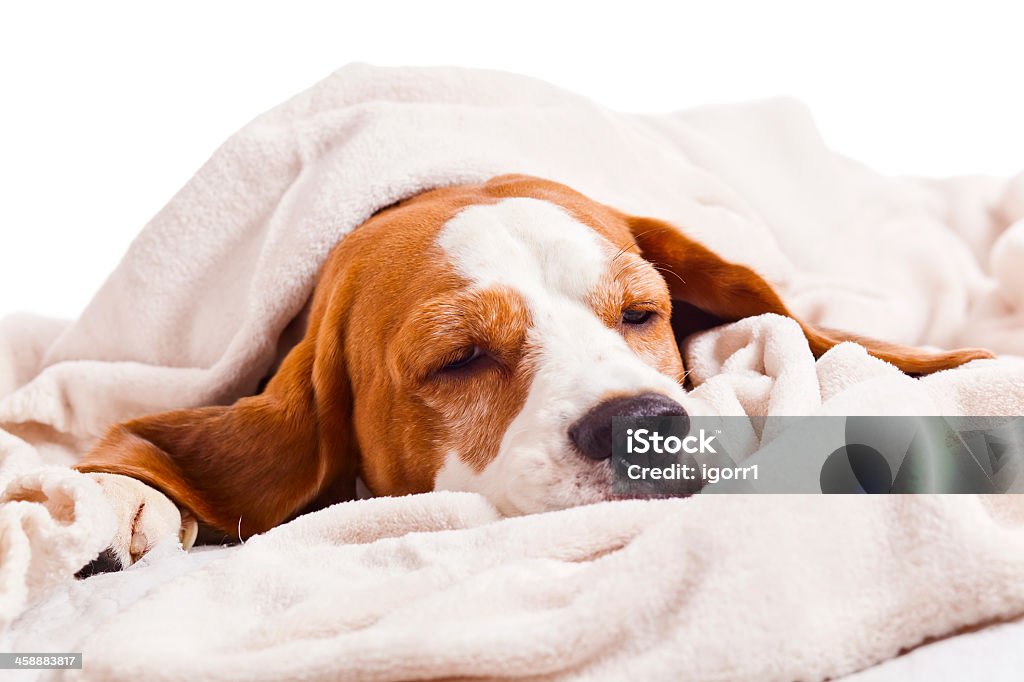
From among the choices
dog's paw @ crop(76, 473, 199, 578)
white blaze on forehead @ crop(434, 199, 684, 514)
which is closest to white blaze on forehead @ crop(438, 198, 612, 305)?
white blaze on forehead @ crop(434, 199, 684, 514)

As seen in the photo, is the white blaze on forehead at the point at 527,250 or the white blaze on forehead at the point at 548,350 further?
the white blaze on forehead at the point at 527,250

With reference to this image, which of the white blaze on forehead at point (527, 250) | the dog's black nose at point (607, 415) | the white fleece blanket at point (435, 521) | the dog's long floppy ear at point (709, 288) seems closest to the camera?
the white fleece blanket at point (435, 521)

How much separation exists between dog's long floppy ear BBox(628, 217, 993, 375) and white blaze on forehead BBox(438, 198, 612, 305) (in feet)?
0.96

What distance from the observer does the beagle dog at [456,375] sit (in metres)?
1.53

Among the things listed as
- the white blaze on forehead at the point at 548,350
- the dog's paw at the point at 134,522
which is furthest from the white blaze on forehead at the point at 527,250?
the dog's paw at the point at 134,522

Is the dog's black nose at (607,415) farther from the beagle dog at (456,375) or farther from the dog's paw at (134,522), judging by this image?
the dog's paw at (134,522)

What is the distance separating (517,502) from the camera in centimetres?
149

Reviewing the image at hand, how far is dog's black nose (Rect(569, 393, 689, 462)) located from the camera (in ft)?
4.67

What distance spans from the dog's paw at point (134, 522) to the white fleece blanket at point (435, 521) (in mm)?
45

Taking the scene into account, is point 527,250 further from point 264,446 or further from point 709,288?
point 264,446

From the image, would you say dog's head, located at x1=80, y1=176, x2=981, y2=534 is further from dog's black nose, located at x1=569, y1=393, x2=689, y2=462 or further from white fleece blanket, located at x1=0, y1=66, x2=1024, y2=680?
white fleece blanket, located at x1=0, y1=66, x2=1024, y2=680

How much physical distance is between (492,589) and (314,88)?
2.13 meters

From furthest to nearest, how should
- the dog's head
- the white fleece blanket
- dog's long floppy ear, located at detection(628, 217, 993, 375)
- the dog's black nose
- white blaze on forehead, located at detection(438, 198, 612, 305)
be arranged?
dog's long floppy ear, located at detection(628, 217, 993, 375)
white blaze on forehead, located at detection(438, 198, 612, 305)
the dog's head
the dog's black nose
the white fleece blanket

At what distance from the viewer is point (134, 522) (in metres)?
1.61
